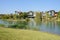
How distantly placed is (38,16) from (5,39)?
6886cm

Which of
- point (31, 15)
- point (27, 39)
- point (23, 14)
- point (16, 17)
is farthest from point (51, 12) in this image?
point (27, 39)

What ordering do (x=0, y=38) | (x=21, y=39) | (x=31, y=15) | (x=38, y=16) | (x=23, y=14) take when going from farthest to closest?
(x=31, y=15)
(x=23, y=14)
(x=38, y=16)
(x=21, y=39)
(x=0, y=38)

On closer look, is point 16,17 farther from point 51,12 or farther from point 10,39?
point 10,39

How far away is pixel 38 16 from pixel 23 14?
22626 mm

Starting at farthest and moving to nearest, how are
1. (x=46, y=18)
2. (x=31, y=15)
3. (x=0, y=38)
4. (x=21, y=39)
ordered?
(x=31, y=15), (x=46, y=18), (x=21, y=39), (x=0, y=38)

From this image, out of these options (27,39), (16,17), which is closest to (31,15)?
(16,17)

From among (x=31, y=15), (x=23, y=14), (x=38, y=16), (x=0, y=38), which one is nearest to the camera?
(x=0, y=38)

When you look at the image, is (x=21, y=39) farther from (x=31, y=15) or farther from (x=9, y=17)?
(x=31, y=15)

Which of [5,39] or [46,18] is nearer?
[5,39]

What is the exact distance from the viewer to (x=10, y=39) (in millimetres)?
14352

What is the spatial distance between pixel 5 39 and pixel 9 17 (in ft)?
308

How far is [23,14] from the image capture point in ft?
340

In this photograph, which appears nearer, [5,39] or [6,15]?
[5,39]

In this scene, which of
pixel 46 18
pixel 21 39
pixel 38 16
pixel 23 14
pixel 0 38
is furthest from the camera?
pixel 23 14
